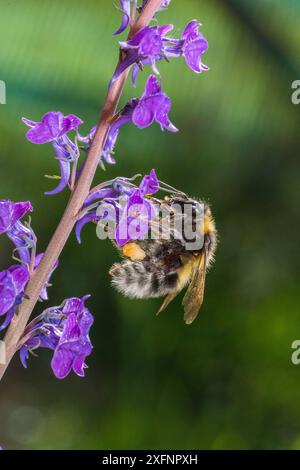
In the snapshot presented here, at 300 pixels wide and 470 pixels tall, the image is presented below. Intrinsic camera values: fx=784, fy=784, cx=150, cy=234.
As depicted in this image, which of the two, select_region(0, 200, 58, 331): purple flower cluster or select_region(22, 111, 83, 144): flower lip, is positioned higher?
select_region(22, 111, 83, 144): flower lip

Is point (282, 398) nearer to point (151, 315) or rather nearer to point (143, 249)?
point (151, 315)

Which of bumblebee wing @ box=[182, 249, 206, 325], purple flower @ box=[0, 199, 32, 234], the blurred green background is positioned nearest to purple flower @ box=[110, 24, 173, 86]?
purple flower @ box=[0, 199, 32, 234]

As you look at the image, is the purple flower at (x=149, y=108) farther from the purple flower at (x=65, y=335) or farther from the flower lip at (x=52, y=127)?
the purple flower at (x=65, y=335)

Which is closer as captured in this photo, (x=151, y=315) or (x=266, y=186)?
(x=151, y=315)

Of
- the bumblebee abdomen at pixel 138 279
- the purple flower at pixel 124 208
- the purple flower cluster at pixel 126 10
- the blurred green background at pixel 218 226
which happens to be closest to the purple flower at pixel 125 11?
the purple flower cluster at pixel 126 10

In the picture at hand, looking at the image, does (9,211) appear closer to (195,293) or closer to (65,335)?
(65,335)

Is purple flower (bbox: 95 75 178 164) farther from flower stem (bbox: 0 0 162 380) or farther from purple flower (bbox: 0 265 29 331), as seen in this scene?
purple flower (bbox: 0 265 29 331)
